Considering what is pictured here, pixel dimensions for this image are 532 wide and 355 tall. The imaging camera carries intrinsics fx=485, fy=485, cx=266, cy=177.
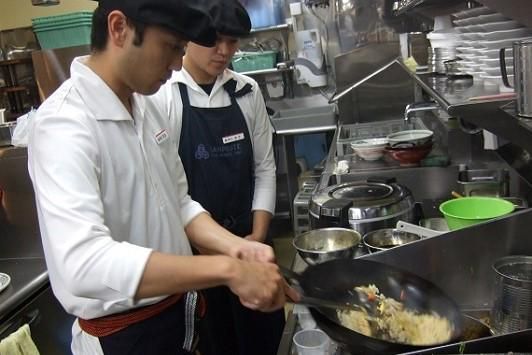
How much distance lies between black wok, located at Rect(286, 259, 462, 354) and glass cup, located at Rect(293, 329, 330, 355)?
0.07m

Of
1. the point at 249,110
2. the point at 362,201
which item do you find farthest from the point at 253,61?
the point at 362,201

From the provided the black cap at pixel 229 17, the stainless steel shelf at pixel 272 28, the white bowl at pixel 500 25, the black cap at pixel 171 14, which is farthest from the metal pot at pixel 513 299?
the stainless steel shelf at pixel 272 28

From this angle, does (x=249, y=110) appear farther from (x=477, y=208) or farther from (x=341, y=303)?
(x=341, y=303)

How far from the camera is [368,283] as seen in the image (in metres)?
1.30

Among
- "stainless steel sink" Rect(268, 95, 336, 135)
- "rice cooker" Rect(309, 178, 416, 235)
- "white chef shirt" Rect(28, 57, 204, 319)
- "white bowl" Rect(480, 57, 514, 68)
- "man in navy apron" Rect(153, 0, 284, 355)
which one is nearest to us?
"white chef shirt" Rect(28, 57, 204, 319)

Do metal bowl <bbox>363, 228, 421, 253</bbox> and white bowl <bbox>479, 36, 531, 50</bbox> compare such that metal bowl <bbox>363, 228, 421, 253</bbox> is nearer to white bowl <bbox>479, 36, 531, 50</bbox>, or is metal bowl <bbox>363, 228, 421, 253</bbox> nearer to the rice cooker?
the rice cooker

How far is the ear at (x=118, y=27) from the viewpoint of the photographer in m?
1.08

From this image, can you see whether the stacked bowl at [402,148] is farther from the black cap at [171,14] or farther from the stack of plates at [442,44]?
the black cap at [171,14]

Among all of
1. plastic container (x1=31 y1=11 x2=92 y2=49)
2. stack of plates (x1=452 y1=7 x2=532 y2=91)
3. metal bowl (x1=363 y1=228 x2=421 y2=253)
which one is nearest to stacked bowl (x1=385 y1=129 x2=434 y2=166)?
stack of plates (x1=452 y1=7 x2=532 y2=91)

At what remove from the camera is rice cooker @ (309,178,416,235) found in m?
1.66

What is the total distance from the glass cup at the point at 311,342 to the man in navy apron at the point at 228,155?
0.80 m

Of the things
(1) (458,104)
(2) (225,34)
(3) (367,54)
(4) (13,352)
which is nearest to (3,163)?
(4) (13,352)

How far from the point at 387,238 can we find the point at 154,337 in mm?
783

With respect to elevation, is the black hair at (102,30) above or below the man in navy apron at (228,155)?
above
